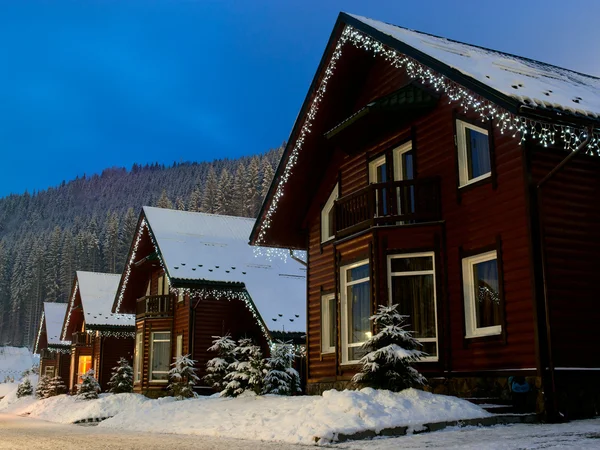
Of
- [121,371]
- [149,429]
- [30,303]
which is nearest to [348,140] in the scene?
[149,429]

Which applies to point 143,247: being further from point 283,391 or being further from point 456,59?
point 456,59

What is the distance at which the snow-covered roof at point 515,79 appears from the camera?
41.8 ft

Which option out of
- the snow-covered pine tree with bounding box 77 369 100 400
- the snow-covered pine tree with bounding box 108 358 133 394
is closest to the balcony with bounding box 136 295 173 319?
the snow-covered pine tree with bounding box 108 358 133 394

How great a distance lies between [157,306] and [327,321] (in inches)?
560

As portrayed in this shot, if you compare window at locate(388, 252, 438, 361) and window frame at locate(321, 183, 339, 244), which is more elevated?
window frame at locate(321, 183, 339, 244)

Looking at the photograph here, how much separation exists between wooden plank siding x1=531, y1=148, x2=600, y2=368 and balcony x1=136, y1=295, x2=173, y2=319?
22.3m

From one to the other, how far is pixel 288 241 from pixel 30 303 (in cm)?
10766

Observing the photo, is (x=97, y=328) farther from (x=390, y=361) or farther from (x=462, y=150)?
(x=390, y=361)

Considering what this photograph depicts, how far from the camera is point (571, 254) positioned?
44.9ft

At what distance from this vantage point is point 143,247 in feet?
116

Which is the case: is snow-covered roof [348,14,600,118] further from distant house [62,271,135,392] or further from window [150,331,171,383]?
distant house [62,271,135,392]

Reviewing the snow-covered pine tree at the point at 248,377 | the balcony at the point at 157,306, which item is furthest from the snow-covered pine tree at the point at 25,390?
the snow-covered pine tree at the point at 248,377

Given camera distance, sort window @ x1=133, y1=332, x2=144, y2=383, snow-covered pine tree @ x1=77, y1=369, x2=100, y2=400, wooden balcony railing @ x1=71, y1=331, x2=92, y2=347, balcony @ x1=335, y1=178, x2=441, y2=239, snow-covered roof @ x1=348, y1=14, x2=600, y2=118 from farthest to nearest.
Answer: wooden balcony railing @ x1=71, y1=331, x2=92, y2=347, snow-covered pine tree @ x1=77, y1=369, x2=100, y2=400, window @ x1=133, y1=332, x2=144, y2=383, balcony @ x1=335, y1=178, x2=441, y2=239, snow-covered roof @ x1=348, y1=14, x2=600, y2=118

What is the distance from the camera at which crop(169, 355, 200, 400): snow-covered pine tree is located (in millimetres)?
25906
